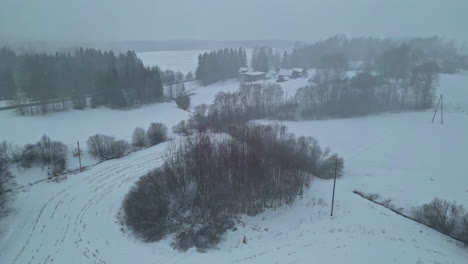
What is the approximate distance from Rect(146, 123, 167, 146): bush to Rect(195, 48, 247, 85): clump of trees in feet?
138

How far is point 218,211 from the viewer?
1572cm

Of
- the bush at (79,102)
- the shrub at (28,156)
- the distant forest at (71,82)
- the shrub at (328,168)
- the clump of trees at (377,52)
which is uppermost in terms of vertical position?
the clump of trees at (377,52)

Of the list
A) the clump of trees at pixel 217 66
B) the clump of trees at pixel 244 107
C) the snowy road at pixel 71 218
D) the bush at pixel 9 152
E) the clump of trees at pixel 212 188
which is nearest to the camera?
the snowy road at pixel 71 218

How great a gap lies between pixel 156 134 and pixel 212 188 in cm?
1426

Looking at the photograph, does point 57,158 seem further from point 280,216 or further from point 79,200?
point 280,216

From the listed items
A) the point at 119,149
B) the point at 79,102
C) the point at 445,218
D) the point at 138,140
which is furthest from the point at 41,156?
the point at 445,218

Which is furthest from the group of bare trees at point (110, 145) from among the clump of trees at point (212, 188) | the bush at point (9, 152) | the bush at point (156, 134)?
the clump of trees at point (212, 188)

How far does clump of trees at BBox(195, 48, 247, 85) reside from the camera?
6969cm

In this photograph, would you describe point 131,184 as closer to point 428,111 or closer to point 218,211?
point 218,211

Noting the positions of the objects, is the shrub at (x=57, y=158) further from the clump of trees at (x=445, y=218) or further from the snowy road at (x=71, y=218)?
the clump of trees at (x=445, y=218)

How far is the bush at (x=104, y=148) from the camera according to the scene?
24.1 metres

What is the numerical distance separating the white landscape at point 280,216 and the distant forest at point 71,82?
702cm

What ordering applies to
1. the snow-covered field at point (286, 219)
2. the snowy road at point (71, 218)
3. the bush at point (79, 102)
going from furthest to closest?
the bush at point (79, 102) → the snow-covered field at point (286, 219) → the snowy road at point (71, 218)

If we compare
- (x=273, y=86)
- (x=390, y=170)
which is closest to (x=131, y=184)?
(x=390, y=170)
